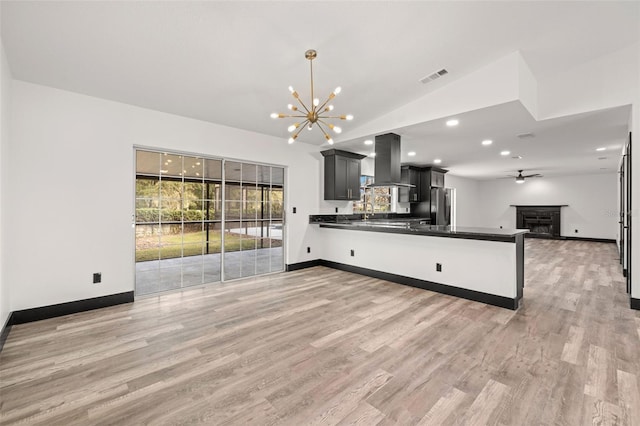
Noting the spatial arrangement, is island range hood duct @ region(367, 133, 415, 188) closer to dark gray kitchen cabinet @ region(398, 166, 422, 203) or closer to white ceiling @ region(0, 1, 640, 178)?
white ceiling @ region(0, 1, 640, 178)

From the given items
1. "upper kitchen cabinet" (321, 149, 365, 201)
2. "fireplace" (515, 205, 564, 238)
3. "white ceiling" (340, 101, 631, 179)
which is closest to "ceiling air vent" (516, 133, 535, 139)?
"white ceiling" (340, 101, 631, 179)

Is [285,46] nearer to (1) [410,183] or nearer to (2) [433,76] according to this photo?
(2) [433,76]

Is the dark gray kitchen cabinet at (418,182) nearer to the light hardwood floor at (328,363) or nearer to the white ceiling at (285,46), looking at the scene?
the white ceiling at (285,46)

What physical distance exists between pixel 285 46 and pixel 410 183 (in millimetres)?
6031

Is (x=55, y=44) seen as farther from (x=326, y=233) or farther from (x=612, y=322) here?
(x=612, y=322)

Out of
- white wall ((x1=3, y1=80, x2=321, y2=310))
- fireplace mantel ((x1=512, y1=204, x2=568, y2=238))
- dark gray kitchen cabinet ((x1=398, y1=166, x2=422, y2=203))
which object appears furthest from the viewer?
fireplace mantel ((x1=512, y1=204, x2=568, y2=238))

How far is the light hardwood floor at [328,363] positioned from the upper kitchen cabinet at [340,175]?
2.59 meters

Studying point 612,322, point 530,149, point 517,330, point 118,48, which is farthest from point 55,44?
point 530,149

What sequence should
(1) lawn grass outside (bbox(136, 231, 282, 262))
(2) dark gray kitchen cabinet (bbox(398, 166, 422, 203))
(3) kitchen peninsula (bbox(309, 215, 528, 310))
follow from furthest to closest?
1. (2) dark gray kitchen cabinet (bbox(398, 166, 422, 203))
2. (1) lawn grass outside (bbox(136, 231, 282, 262))
3. (3) kitchen peninsula (bbox(309, 215, 528, 310))

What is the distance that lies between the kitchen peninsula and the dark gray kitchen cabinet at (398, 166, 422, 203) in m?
3.38

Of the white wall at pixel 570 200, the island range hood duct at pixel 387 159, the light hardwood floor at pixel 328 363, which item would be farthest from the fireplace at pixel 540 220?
the island range hood duct at pixel 387 159

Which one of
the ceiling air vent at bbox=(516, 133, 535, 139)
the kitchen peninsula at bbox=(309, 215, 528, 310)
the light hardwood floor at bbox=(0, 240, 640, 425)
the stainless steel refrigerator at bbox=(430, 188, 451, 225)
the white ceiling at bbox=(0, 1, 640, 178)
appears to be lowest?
the light hardwood floor at bbox=(0, 240, 640, 425)

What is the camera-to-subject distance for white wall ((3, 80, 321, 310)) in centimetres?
299

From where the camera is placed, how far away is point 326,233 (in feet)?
19.1
